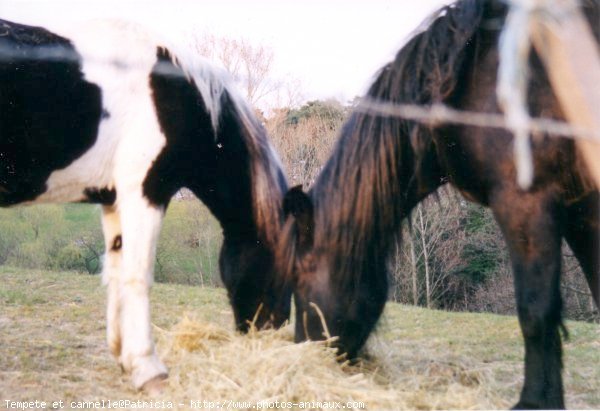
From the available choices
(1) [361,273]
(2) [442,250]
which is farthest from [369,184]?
(2) [442,250]

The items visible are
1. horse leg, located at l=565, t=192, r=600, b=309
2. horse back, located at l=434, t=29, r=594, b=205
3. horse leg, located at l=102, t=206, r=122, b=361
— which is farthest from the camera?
horse leg, located at l=102, t=206, r=122, b=361

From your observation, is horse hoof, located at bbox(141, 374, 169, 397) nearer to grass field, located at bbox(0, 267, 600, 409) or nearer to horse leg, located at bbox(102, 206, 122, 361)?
grass field, located at bbox(0, 267, 600, 409)

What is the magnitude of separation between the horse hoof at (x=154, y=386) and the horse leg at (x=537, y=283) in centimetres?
169

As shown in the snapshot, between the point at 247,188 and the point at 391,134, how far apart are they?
1132mm

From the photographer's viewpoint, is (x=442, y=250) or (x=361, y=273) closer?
(x=361, y=273)

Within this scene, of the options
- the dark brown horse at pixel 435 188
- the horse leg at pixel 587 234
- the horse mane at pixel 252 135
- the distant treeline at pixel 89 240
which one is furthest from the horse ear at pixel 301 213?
the distant treeline at pixel 89 240

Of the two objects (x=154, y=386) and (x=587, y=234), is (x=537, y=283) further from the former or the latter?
(x=154, y=386)

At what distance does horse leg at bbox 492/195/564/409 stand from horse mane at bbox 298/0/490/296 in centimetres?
61

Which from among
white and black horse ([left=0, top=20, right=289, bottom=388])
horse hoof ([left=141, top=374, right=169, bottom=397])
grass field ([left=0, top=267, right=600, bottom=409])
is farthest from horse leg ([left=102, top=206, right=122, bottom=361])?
horse hoof ([left=141, top=374, right=169, bottom=397])

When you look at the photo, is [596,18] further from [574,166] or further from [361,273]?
[361,273]

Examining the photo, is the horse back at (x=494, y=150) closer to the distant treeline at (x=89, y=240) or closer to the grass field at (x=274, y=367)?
the grass field at (x=274, y=367)

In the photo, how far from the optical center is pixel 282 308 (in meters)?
3.51

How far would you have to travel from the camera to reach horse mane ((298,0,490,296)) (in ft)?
9.07

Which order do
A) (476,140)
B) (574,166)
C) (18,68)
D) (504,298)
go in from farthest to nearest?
(504,298)
(18,68)
(476,140)
(574,166)
